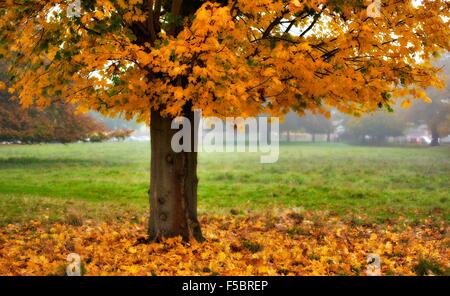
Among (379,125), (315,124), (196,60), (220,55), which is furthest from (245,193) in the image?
(315,124)

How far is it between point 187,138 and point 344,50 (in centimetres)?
334

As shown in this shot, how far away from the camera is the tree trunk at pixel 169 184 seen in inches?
374

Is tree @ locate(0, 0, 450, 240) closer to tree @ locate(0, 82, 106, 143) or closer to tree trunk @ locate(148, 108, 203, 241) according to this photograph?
tree trunk @ locate(148, 108, 203, 241)

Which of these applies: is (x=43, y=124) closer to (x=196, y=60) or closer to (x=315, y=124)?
(x=196, y=60)

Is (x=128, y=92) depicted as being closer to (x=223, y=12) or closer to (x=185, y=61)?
(x=185, y=61)

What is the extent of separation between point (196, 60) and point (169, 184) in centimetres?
266

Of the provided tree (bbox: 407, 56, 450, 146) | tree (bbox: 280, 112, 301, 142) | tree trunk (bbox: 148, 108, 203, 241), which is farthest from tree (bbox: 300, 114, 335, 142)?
tree trunk (bbox: 148, 108, 203, 241)

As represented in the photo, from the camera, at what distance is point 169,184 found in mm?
9516

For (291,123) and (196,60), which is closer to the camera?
(196,60)

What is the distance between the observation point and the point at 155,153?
959cm

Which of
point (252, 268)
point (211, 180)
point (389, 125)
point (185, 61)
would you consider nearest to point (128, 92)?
point (185, 61)

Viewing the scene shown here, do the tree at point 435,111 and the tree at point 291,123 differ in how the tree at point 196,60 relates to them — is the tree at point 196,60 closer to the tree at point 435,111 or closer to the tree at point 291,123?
the tree at point 435,111

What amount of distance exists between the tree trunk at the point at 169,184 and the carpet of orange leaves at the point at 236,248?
322mm

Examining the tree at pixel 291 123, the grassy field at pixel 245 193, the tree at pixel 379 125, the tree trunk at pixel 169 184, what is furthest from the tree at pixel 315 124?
the tree trunk at pixel 169 184
